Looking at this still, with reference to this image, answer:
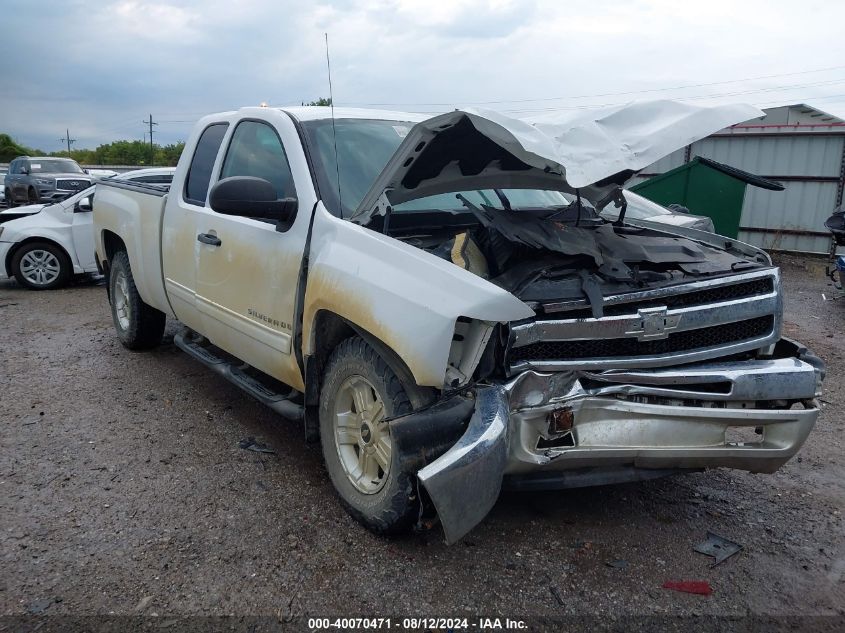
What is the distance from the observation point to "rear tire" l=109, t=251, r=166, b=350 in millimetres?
5922

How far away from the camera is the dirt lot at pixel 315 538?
273 cm

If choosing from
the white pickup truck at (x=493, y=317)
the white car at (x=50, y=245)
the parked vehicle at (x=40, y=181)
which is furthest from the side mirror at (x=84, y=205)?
the parked vehicle at (x=40, y=181)

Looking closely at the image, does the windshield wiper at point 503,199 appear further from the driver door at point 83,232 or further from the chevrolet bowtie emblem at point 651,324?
the driver door at point 83,232

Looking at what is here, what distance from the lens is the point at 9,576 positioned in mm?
2861

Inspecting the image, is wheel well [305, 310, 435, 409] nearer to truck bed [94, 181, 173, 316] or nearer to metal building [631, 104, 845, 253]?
truck bed [94, 181, 173, 316]

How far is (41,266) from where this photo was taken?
1015cm

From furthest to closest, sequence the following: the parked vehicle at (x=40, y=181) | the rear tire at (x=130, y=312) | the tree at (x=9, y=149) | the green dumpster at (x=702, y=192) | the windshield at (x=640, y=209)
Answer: the tree at (x=9, y=149) → the parked vehicle at (x=40, y=181) → the green dumpster at (x=702, y=192) → the rear tire at (x=130, y=312) → the windshield at (x=640, y=209)

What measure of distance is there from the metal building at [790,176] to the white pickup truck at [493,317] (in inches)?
425

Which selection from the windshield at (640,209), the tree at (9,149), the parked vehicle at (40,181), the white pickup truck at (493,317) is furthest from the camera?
the tree at (9,149)

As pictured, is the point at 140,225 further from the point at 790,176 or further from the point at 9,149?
the point at 9,149

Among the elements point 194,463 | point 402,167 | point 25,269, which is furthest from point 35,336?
point 402,167

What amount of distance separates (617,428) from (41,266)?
9.73 m

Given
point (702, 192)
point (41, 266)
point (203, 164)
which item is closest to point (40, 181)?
point (41, 266)

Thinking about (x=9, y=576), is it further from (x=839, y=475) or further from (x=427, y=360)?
(x=839, y=475)
